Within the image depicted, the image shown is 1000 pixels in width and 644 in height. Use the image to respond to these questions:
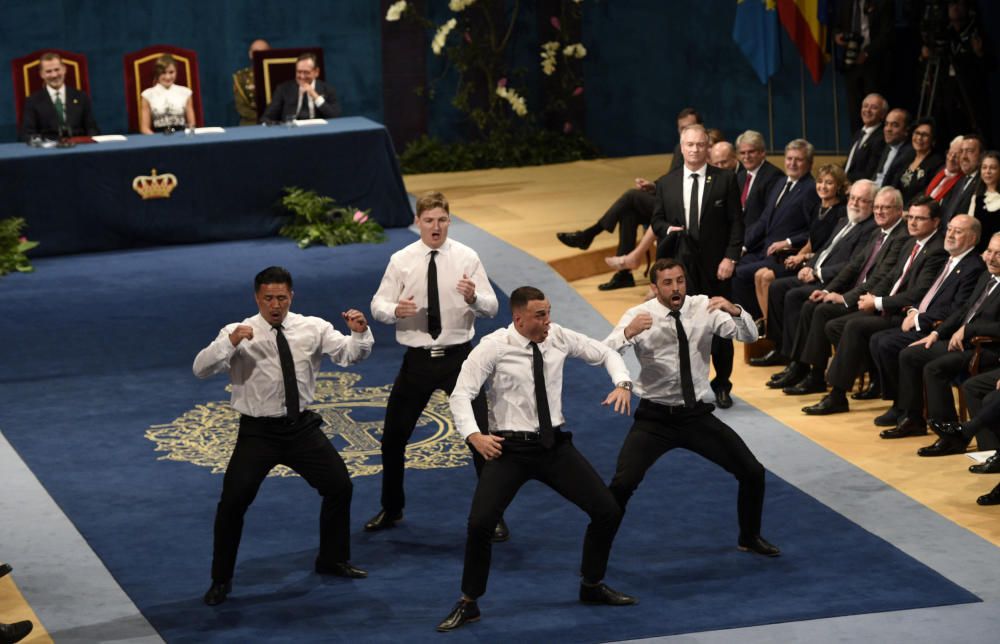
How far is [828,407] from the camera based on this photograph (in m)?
8.77

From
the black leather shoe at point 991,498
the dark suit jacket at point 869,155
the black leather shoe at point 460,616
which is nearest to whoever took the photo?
the black leather shoe at point 460,616

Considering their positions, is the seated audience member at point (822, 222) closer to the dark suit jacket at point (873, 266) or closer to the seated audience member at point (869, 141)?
the dark suit jacket at point (873, 266)

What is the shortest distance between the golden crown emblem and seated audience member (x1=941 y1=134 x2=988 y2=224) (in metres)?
5.92

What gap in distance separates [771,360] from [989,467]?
224 centimetres

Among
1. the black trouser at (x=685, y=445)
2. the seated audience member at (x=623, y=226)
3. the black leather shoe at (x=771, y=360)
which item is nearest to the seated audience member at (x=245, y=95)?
the seated audience member at (x=623, y=226)

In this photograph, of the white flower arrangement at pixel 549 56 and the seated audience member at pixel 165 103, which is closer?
the seated audience member at pixel 165 103

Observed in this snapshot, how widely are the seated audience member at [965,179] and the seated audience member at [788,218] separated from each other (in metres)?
0.83

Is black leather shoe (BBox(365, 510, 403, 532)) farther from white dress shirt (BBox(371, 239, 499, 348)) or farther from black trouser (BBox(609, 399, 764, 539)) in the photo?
black trouser (BBox(609, 399, 764, 539))

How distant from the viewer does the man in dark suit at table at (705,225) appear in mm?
8797

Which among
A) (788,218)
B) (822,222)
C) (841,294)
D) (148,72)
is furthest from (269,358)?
(148,72)

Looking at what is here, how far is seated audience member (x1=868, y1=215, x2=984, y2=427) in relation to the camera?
8344 millimetres

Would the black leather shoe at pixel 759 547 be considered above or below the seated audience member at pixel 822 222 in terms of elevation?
below

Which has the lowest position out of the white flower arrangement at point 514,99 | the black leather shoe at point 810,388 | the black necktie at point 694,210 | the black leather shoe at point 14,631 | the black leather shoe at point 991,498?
the black leather shoe at point 991,498

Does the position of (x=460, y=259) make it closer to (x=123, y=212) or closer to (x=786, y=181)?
(x=786, y=181)
